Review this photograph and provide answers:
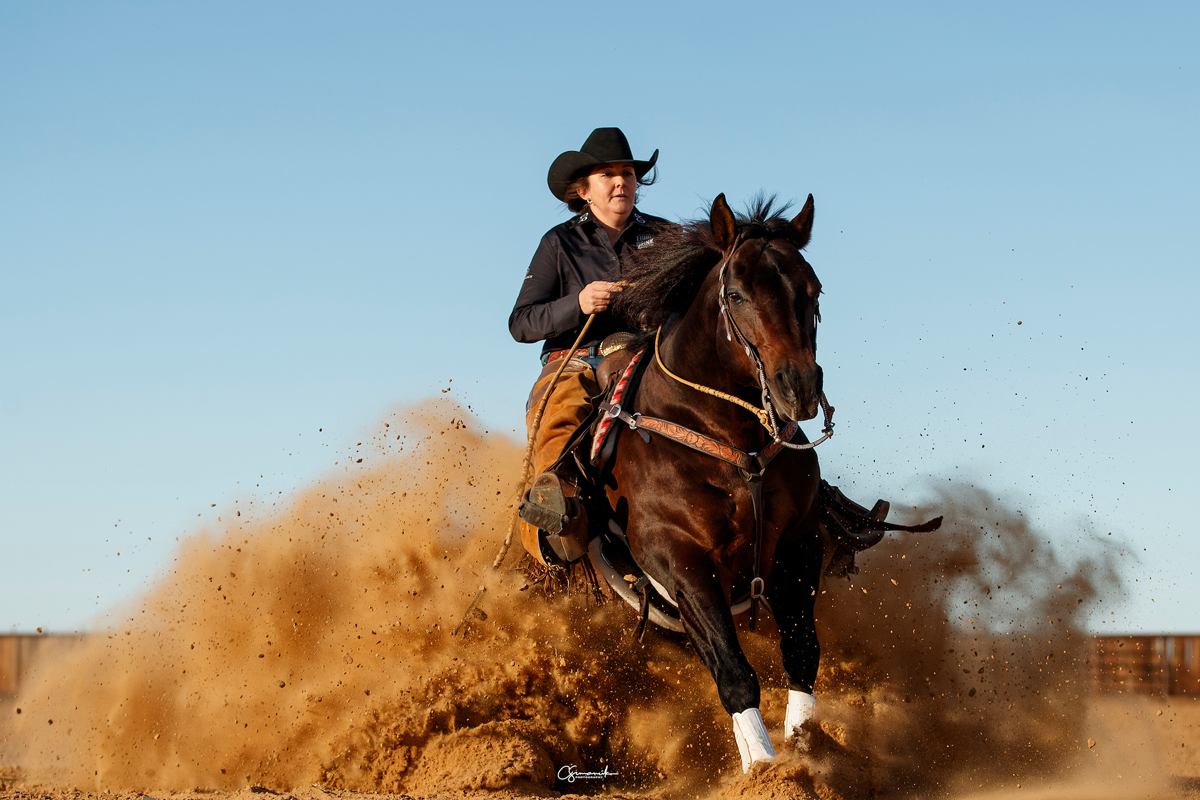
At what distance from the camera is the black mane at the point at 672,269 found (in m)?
4.58

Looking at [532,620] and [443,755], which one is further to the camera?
[532,620]

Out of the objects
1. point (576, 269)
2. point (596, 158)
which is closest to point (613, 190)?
point (596, 158)

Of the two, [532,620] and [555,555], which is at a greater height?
[555,555]

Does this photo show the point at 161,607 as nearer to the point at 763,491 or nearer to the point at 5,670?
the point at 763,491

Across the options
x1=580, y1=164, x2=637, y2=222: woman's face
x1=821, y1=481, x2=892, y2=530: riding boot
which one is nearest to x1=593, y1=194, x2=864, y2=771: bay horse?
x1=821, y1=481, x2=892, y2=530: riding boot

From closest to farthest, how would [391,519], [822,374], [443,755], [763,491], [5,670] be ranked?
[822,374]
[763,491]
[443,755]
[391,519]
[5,670]

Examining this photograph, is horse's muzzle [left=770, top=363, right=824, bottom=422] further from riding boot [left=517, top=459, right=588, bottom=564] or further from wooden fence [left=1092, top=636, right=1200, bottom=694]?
wooden fence [left=1092, top=636, right=1200, bottom=694]

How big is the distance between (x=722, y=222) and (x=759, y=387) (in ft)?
2.44

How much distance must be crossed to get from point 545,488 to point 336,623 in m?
2.62

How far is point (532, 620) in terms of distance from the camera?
21.0ft

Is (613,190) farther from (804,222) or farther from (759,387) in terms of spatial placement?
(759,387)

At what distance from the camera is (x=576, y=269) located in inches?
232

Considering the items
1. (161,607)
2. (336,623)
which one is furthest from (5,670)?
(336,623)

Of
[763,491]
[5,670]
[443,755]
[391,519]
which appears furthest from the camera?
[5,670]
